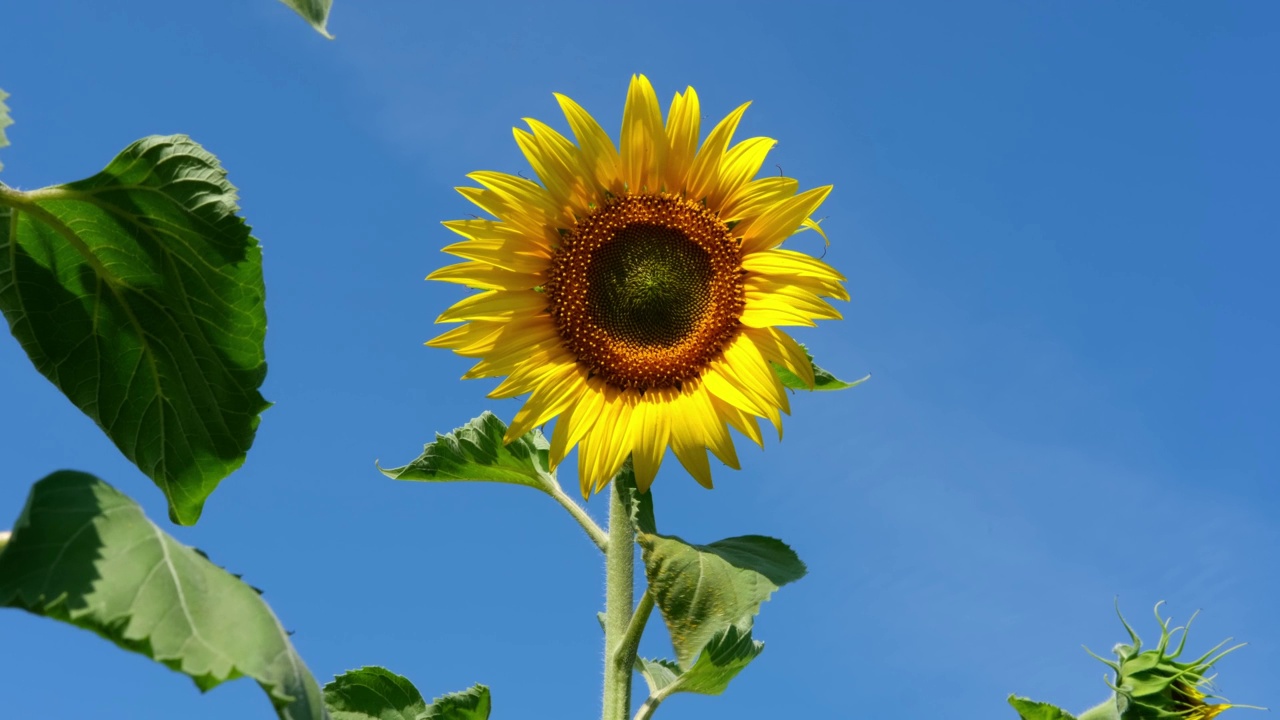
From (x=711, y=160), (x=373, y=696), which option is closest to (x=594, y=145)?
(x=711, y=160)

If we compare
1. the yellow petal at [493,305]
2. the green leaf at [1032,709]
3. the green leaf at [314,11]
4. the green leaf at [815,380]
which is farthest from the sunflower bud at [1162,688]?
the green leaf at [314,11]

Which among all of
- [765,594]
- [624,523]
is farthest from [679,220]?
[765,594]

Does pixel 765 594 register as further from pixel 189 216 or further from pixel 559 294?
pixel 189 216

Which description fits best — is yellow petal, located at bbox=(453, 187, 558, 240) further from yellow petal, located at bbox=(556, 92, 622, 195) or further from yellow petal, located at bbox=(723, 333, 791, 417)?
yellow petal, located at bbox=(723, 333, 791, 417)

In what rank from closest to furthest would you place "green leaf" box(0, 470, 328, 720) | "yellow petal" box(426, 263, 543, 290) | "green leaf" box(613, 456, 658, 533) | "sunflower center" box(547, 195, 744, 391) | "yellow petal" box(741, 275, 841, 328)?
"green leaf" box(0, 470, 328, 720) → "green leaf" box(613, 456, 658, 533) → "yellow petal" box(426, 263, 543, 290) → "yellow petal" box(741, 275, 841, 328) → "sunflower center" box(547, 195, 744, 391)

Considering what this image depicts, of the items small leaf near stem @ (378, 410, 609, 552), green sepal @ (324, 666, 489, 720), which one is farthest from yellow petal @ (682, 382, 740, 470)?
green sepal @ (324, 666, 489, 720)

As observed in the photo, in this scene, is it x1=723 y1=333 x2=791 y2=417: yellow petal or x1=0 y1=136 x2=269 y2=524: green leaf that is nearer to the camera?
x1=0 y1=136 x2=269 y2=524: green leaf
